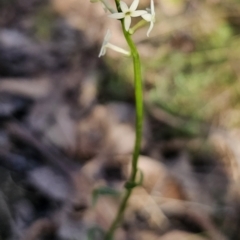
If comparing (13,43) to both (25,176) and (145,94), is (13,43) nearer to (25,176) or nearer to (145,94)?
(145,94)

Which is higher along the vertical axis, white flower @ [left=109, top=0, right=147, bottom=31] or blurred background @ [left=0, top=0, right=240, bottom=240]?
white flower @ [left=109, top=0, right=147, bottom=31]

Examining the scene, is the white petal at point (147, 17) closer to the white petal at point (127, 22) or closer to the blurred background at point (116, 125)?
the white petal at point (127, 22)

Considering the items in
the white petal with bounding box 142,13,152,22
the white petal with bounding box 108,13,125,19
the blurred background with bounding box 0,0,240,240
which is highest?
the white petal with bounding box 108,13,125,19

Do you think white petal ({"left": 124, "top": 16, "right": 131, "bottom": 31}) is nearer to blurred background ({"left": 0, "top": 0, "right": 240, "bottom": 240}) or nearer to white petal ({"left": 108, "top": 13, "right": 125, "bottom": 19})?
white petal ({"left": 108, "top": 13, "right": 125, "bottom": 19})

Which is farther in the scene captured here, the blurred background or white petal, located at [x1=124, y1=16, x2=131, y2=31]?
the blurred background

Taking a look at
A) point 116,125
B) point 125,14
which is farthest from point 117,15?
point 116,125

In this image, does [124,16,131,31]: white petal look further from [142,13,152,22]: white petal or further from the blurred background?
the blurred background

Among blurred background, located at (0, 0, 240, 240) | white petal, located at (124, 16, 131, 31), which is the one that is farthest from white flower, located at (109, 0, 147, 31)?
blurred background, located at (0, 0, 240, 240)

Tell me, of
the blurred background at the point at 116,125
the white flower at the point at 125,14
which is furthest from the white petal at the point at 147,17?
the blurred background at the point at 116,125

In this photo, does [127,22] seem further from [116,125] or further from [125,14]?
[116,125]
